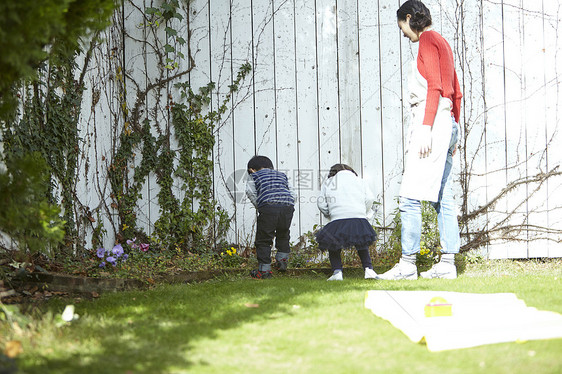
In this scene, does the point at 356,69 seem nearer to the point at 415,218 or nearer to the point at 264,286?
the point at 415,218

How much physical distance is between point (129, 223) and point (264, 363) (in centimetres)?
324

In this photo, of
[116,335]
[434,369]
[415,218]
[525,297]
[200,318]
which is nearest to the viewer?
[434,369]

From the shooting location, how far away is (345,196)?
3945 mm

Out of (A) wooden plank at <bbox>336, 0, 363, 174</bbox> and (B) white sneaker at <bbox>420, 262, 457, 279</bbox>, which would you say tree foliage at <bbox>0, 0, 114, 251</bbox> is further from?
(A) wooden plank at <bbox>336, 0, 363, 174</bbox>

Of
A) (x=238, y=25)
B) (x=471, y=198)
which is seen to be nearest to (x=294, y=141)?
(x=238, y=25)

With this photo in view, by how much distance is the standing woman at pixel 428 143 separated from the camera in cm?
344

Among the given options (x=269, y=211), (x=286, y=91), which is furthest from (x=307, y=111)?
(x=269, y=211)

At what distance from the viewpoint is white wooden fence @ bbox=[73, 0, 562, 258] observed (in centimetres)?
457

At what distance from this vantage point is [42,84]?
355cm

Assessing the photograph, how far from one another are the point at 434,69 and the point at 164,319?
2.21 m

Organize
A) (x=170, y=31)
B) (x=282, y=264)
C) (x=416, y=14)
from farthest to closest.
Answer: (x=170, y=31)
(x=282, y=264)
(x=416, y=14)

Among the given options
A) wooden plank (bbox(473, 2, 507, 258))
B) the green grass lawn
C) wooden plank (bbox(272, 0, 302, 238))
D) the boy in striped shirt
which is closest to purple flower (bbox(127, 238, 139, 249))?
the boy in striped shirt

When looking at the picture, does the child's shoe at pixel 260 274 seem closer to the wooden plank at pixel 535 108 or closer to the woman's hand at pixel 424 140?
the woman's hand at pixel 424 140

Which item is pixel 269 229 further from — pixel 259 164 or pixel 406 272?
pixel 406 272
